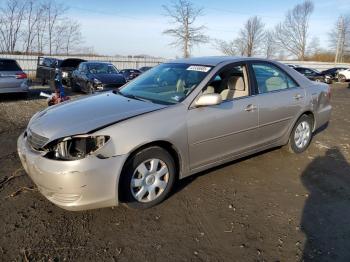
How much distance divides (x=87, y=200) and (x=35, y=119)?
133 cm

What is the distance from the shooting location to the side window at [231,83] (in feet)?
15.1

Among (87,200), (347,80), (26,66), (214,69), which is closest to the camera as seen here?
(87,200)

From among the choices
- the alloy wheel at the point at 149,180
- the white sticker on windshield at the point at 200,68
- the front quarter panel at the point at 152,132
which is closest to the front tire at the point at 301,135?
the white sticker on windshield at the point at 200,68

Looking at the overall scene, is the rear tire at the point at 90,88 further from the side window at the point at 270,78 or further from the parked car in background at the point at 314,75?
the parked car in background at the point at 314,75

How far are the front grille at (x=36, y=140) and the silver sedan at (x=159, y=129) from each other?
0.04ft

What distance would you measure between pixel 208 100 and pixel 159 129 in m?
0.71

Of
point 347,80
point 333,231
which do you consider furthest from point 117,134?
point 347,80

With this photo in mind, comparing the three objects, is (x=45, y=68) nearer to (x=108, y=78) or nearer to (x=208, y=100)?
(x=108, y=78)

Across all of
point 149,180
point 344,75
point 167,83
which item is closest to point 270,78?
point 167,83

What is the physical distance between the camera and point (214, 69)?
4.47 metres

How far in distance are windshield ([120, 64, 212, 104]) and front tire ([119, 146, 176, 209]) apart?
0.73 meters

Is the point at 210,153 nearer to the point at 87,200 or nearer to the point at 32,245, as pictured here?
the point at 87,200

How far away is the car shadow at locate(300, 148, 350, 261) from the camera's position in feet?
10.2

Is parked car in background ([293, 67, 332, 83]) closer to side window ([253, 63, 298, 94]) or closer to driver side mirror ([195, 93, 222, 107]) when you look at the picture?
side window ([253, 63, 298, 94])
